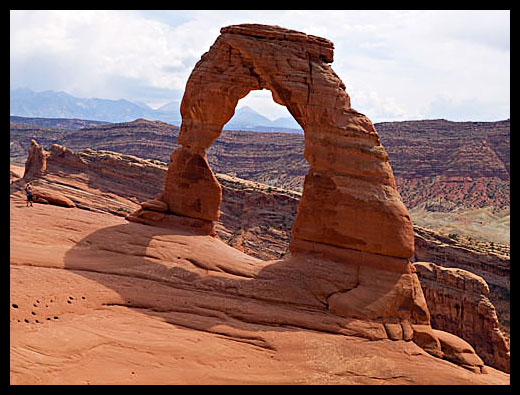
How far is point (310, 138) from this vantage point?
15945mm

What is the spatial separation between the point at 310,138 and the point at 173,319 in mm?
8195

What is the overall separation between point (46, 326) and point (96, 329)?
110 cm

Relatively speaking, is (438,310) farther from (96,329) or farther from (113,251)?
(96,329)

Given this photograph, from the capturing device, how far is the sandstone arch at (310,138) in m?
15.1

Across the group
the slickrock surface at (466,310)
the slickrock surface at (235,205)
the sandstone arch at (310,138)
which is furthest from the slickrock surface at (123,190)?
the sandstone arch at (310,138)

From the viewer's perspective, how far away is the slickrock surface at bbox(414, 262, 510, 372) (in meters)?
21.9

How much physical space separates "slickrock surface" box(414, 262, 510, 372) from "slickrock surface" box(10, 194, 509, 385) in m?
10.6

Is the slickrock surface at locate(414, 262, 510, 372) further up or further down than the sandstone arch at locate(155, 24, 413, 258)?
further down

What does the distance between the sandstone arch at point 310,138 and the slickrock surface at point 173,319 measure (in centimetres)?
184

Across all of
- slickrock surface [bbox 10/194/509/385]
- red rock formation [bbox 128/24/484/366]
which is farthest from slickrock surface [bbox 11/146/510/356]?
slickrock surface [bbox 10/194/509/385]

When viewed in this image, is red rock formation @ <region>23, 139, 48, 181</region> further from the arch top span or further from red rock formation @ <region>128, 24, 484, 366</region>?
the arch top span

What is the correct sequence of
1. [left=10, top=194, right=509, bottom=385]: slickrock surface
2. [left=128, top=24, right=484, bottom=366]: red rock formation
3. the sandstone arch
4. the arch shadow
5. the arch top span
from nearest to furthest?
[left=10, top=194, right=509, bottom=385]: slickrock surface → the arch shadow → [left=128, top=24, right=484, bottom=366]: red rock formation → the sandstone arch → the arch top span

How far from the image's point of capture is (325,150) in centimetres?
1570

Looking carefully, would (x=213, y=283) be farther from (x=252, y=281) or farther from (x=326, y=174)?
(x=326, y=174)
